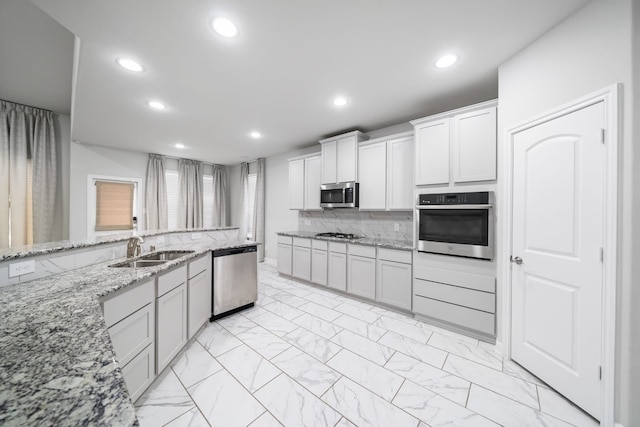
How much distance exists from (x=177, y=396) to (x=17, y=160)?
491 centimetres

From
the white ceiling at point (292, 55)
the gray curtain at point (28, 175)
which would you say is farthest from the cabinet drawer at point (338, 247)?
the gray curtain at point (28, 175)

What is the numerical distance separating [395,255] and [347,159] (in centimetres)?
172

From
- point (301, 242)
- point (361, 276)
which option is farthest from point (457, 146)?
point (301, 242)

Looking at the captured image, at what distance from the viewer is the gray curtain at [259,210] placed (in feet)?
19.1

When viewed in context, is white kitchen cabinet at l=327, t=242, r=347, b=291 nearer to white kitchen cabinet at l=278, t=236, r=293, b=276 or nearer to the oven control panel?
white kitchen cabinet at l=278, t=236, r=293, b=276

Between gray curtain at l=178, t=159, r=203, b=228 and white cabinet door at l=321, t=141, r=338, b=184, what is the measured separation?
13.1 feet

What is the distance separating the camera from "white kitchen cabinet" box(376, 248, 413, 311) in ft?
9.62

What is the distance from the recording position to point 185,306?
7.22 feet

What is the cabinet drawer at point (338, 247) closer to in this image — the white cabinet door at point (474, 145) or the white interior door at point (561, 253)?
A: the white cabinet door at point (474, 145)

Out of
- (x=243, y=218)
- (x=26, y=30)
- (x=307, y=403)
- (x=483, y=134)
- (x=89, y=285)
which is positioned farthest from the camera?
(x=243, y=218)

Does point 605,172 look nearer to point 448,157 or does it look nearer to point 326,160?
point 448,157

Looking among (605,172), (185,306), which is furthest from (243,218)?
(605,172)

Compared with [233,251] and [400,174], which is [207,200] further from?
[400,174]

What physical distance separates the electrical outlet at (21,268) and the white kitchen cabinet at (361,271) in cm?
311
